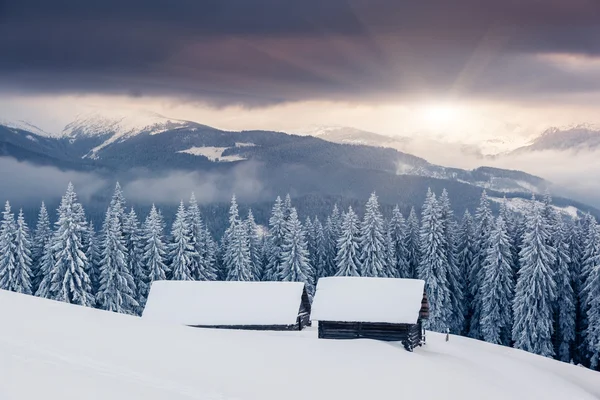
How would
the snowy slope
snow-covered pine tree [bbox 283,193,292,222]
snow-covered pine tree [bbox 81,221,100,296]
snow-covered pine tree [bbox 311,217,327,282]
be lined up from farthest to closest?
snow-covered pine tree [bbox 311,217,327,282] → snow-covered pine tree [bbox 283,193,292,222] → snow-covered pine tree [bbox 81,221,100,296] → the snowy slope

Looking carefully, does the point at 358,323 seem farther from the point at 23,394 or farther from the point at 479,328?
the point at 23,394

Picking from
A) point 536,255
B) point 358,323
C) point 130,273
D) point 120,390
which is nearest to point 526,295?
point 536,255

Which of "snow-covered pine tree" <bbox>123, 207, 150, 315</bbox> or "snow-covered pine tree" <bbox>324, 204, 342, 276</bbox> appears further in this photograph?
"snow-covered pine tree" <bbox>324, 204, 342, 276</bbox>

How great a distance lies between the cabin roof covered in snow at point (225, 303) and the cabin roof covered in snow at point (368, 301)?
348cm

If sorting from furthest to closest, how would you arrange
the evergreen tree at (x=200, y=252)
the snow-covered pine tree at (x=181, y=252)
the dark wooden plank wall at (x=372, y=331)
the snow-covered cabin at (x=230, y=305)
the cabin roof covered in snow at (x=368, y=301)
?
the evergreen tree at (x=200, y=252) < the snow-covered pine tree at (x=181, y=252) < the snow-covered cabin at (x=230, y=305) < the cabin roof covered in snow at (x=368, y=301) < the dark wooden plank wall at (x=372, y=331)

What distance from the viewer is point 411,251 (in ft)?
268

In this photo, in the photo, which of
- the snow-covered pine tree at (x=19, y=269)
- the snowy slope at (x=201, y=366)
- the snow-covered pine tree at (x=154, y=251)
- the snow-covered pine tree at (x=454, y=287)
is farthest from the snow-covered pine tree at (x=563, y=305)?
the snow-covered pine tree at (x=19, y=269)

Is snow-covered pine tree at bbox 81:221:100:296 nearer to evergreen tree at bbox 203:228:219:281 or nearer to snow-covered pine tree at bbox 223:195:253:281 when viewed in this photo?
evergreen tree at bbox 203:228:219:281

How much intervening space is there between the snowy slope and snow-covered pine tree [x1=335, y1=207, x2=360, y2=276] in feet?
89.1

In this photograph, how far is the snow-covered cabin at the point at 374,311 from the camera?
51.2m

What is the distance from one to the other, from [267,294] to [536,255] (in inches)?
1061

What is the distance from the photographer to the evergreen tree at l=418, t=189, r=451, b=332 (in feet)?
241

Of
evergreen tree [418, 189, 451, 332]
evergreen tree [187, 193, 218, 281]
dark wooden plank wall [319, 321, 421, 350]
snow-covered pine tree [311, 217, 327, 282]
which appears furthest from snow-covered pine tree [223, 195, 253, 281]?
dark wooden plank wall [319, 321, 421, 350]

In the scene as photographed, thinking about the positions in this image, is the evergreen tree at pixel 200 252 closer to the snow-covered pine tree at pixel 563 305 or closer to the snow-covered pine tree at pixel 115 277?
the snow-covered pine tree at pixel 115 277
